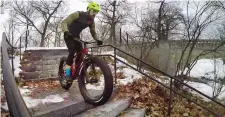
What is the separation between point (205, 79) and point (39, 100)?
1996cm

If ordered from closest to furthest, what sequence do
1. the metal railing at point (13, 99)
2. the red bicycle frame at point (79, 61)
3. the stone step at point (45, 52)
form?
1. the metal railing at point (13, 99)
2. the red bicycle frame at point (79, 61)
3. the stone step at point (45, 52)

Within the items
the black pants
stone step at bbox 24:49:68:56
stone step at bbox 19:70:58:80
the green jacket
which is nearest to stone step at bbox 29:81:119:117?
the black pants

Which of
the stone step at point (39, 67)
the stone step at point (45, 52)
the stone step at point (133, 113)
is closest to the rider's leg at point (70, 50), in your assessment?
the stone step at point (133, 113)

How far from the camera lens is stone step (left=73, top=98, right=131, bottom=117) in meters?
4.49

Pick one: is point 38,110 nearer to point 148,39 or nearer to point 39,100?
point 39,100

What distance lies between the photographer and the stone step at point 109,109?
4.49 m

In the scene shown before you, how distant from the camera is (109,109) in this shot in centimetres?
473

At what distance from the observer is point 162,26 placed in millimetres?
20672

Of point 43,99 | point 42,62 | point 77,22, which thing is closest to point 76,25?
point 77,22

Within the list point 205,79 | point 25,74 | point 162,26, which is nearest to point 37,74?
point 25,74

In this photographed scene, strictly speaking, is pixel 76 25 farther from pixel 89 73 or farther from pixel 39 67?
pixel 39 67

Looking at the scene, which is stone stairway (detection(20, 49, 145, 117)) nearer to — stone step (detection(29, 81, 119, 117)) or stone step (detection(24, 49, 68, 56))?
stone step (detection(29, 81, 119, 117))

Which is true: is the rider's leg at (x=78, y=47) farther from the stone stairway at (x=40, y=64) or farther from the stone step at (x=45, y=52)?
the stone step at (x=45, y=52)

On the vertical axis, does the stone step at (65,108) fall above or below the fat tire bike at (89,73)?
below
